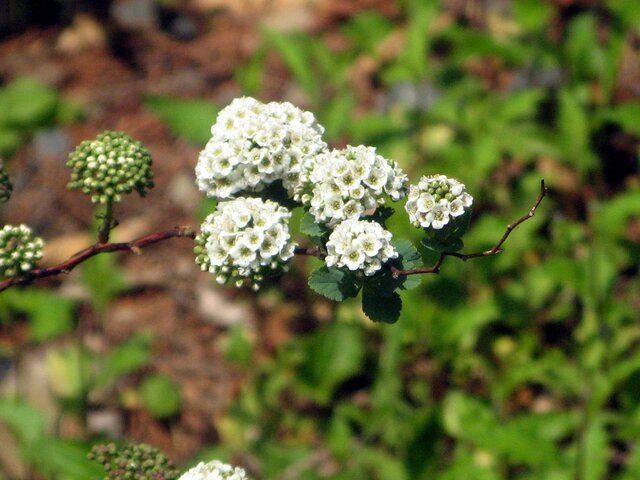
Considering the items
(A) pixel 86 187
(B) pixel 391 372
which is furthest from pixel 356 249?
(B) pixel 391 372

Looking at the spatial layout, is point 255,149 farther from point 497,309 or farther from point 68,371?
point 68,371

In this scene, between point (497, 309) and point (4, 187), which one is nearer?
point (4, 187)

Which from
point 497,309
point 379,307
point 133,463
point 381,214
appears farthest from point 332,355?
point 381,214

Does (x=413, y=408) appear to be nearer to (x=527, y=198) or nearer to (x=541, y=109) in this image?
(x=527, y=198)

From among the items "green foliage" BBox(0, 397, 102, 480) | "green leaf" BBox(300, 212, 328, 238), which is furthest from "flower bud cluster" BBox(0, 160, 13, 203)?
"green foliage" BBox(0, 397, 102, 480)

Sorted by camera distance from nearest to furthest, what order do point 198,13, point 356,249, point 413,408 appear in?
point 356,249
point 413,408
point 198,13

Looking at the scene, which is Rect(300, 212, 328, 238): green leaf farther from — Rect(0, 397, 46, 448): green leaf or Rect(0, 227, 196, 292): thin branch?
Rect(0, 397, 46, 448): green leaf

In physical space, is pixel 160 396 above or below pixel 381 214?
above
